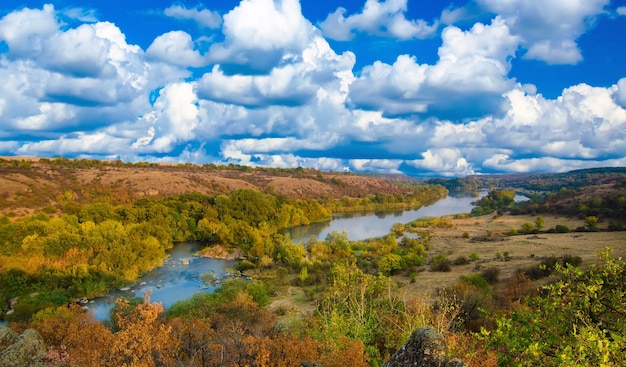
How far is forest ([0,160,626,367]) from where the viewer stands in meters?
7.09

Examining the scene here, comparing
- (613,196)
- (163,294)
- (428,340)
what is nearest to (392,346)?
(428,340)

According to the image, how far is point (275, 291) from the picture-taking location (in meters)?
48.4

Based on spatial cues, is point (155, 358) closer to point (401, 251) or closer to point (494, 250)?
point (401, 251)

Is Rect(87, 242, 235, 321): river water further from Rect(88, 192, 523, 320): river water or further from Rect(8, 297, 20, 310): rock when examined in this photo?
Rect(8, 297, 20, 310): rock

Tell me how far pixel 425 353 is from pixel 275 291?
43.0m

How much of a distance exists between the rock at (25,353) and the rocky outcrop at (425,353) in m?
14.5

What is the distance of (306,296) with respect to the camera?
46281mm

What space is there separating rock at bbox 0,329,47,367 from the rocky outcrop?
1446 cm

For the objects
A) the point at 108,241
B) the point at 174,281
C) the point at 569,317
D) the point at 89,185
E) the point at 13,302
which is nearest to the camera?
the point at 569,317

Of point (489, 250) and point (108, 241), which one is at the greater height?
point (108, 241)

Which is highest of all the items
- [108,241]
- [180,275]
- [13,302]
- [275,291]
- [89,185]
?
[89,185]

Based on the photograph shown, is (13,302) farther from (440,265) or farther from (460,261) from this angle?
(460,261)

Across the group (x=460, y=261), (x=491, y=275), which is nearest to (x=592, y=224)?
(x=460, y=261)

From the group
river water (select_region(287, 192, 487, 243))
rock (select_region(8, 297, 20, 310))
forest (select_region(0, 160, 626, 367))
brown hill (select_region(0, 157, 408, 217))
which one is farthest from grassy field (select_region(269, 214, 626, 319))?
brown hill (select_region(0, 157, 408, 217))
